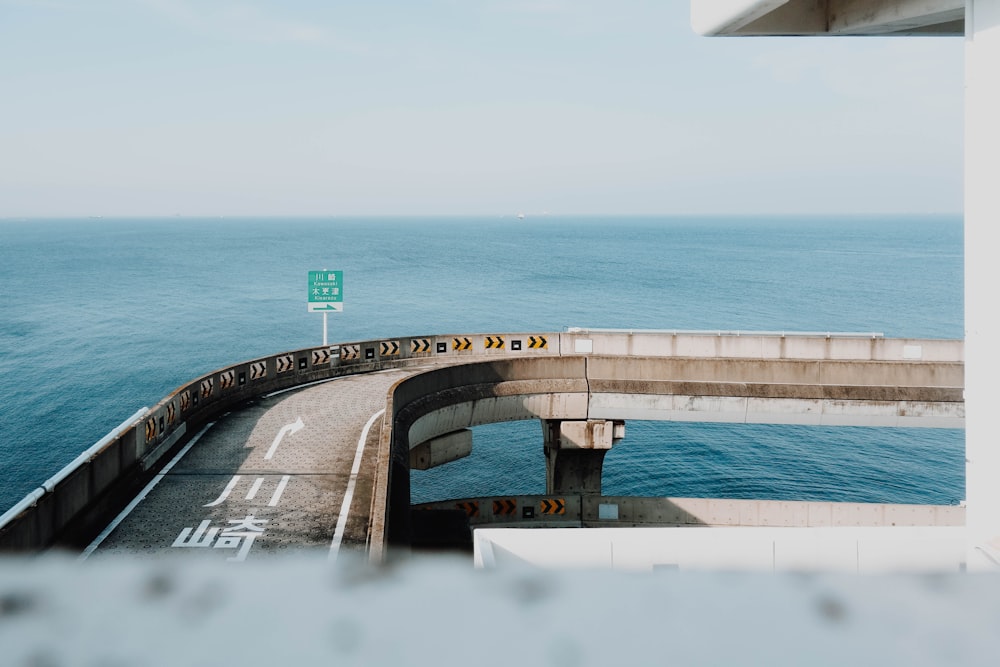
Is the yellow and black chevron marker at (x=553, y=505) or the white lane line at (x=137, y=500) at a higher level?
the white lane line at (x=137, y=500)

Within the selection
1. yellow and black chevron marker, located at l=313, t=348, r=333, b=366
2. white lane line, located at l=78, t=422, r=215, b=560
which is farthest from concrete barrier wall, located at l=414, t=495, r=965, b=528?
white lane line, located at l=78, t=422, r=215, b=560

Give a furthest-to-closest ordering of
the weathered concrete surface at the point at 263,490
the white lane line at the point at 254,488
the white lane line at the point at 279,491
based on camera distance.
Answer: the white lane line at the point at 254,488 < the white lane line at the point at 279,491 < the weathered concrete surface at the point at 263,490

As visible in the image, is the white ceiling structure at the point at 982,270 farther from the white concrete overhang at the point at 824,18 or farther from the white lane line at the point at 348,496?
the white lane line at the point at 348,496

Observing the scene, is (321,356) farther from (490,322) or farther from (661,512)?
(490,322)

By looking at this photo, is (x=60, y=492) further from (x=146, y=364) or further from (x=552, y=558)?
(x=146, y=364)

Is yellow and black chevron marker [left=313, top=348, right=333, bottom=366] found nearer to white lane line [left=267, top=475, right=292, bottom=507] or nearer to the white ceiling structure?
white lane line [left=267, top=475, right=292, bottom=507]

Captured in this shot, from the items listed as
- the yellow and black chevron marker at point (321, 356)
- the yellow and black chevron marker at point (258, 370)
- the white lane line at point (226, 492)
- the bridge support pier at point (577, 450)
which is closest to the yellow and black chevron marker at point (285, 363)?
the yellow and black chevron marker at point (258, 370)

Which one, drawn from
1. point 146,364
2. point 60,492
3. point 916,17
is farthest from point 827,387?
point 146,364

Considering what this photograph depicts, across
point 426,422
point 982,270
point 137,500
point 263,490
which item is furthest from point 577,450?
point 982,270
